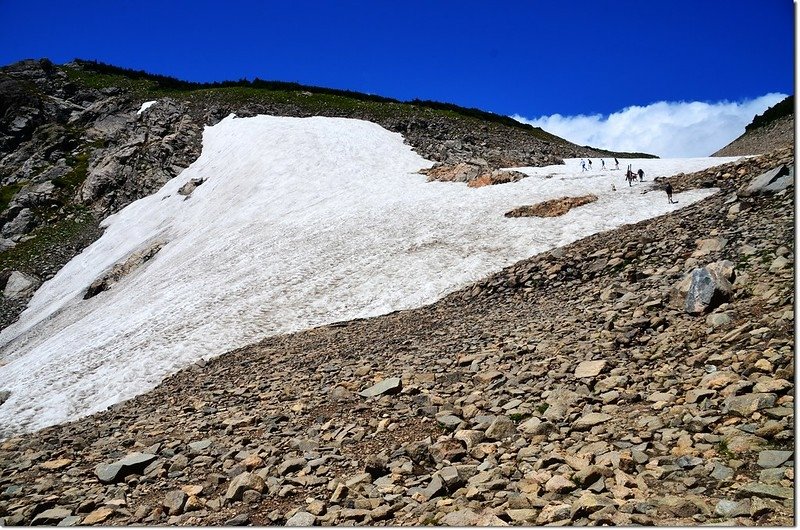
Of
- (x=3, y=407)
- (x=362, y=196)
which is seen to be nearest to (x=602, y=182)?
(x=362, y=196)

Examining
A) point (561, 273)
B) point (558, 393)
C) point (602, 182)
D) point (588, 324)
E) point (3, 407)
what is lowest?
point (3, 407)

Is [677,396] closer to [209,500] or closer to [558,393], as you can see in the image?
[558,393]

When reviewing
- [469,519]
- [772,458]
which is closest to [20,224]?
[469,519]

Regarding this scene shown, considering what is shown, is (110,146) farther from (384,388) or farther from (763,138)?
(763,138)

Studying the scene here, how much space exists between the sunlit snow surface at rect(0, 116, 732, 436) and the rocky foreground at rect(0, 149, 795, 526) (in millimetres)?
4135

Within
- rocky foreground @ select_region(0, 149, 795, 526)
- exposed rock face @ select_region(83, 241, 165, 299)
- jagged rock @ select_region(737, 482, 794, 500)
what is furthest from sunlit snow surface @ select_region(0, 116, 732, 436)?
jagged rock @ select_region(737, 482, 794, 500)

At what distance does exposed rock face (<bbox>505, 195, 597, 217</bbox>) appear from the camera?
28280 millimetres

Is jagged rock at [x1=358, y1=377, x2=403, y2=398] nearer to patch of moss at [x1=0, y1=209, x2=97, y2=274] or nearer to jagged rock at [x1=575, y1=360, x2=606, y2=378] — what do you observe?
jagged rock at [x1=575, y1=360, x2=606, y2=378]

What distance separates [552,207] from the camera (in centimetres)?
2884

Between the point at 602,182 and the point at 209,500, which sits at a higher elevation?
the point at 602,182

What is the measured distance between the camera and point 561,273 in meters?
18.3

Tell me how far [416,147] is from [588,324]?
4400 centimetres

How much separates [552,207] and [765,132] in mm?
89922

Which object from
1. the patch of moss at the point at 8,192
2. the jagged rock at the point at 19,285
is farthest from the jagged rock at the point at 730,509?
the patch of moss at the point at 8,192
